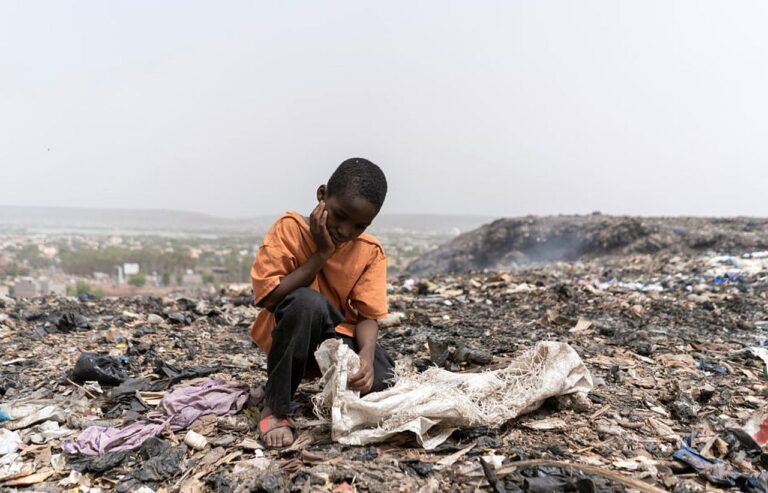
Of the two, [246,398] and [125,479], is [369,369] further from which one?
[125,479]

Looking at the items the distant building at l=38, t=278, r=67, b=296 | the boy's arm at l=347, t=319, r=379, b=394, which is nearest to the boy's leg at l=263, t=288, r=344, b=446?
the boy's arm at l=347, t=319, r=379, b=394

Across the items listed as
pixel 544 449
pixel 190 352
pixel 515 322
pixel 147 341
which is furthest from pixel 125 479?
pixel 515 322

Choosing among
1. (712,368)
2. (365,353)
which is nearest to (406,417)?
(365,353)

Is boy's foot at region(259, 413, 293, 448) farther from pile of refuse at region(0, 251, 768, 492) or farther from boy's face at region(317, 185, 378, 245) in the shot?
boy's face at region(317, 185, 378, 245)

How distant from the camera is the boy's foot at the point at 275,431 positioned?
6.70 ft

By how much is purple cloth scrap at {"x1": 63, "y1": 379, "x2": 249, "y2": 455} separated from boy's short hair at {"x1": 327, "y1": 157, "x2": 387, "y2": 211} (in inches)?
44.6

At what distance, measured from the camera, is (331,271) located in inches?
95.6

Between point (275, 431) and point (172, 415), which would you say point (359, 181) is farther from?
point (172, 415)

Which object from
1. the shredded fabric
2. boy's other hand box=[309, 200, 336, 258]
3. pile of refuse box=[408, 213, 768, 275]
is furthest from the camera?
pile of refuse box=[408, 213, 768, 275]

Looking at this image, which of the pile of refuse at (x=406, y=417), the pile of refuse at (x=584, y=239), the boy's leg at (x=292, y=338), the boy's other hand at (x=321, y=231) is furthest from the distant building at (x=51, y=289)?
Result: the pile of refuse at (x=584, y=239)

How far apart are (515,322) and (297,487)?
11.8 feet

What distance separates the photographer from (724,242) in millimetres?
10812

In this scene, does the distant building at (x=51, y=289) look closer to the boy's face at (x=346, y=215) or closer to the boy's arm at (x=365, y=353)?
the boy's arm at (x=365, y=353)

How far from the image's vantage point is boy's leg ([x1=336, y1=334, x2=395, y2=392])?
2.42m
